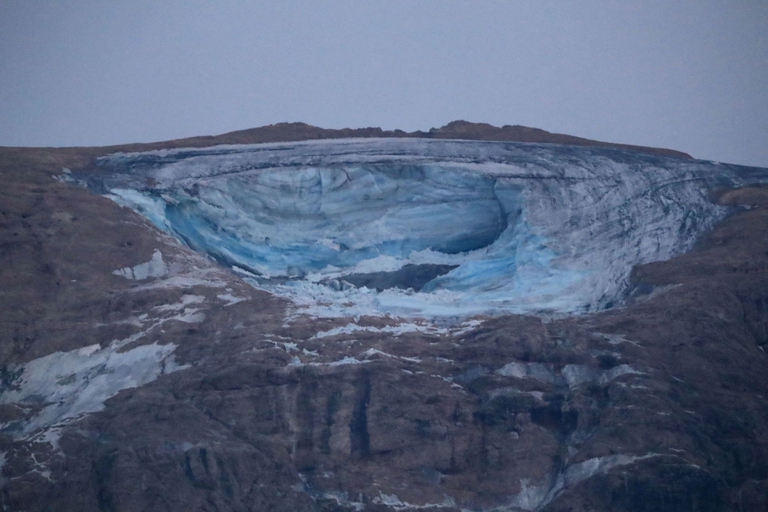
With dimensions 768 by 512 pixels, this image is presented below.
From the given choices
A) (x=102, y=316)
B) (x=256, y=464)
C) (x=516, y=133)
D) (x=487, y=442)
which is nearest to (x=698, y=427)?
(x=487, y=442)

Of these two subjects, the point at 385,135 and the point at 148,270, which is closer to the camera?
the point at 148,270

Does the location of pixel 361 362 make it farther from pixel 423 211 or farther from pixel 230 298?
pixel 423 211

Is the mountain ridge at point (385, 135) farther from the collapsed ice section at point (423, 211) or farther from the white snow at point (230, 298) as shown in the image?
the white snow at point (230, 298)

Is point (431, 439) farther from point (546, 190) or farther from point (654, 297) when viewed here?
point (546, 190)

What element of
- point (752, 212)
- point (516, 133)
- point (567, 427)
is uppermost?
point (516, 133)

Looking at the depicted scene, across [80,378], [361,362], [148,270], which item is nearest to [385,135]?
[148,270]

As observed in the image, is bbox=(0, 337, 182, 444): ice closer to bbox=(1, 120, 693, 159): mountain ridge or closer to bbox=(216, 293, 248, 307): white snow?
bbox=(216, 293, 248, 307): white snow
